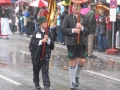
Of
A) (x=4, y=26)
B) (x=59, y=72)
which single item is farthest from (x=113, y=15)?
(x=4, y=26)

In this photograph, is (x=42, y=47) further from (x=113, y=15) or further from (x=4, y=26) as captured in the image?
(x=4, y=26)

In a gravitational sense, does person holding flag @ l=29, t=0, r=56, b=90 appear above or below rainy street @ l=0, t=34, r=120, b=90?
above

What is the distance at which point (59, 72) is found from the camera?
12484 millimetres

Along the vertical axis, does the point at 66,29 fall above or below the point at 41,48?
above

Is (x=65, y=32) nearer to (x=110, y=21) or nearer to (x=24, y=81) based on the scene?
(x=24, y=81)

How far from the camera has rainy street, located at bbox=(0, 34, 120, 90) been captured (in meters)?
10.4

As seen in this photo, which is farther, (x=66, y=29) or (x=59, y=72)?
(x=59, y=72)

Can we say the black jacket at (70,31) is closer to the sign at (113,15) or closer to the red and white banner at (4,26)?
the sign at (113,15)

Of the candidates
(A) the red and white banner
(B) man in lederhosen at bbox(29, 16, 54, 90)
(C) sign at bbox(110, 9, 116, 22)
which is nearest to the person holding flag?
(B) man in lederhosen at bbox(29, 16, 54, 90)

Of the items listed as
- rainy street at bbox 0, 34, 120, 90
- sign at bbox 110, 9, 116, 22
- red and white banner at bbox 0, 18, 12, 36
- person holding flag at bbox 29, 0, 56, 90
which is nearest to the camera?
person holding flag at bbox 29, 0, 56, 90

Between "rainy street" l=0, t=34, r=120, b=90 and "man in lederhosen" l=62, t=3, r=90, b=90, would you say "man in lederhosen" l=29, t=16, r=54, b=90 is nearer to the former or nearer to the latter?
"man in lederhosen" l=62, t=3, r=90, b=90

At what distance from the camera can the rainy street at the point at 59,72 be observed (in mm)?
10410

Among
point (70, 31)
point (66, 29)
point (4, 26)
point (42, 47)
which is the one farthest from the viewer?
point (4, 26)

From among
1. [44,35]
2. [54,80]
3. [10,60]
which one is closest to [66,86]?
[54,80]
